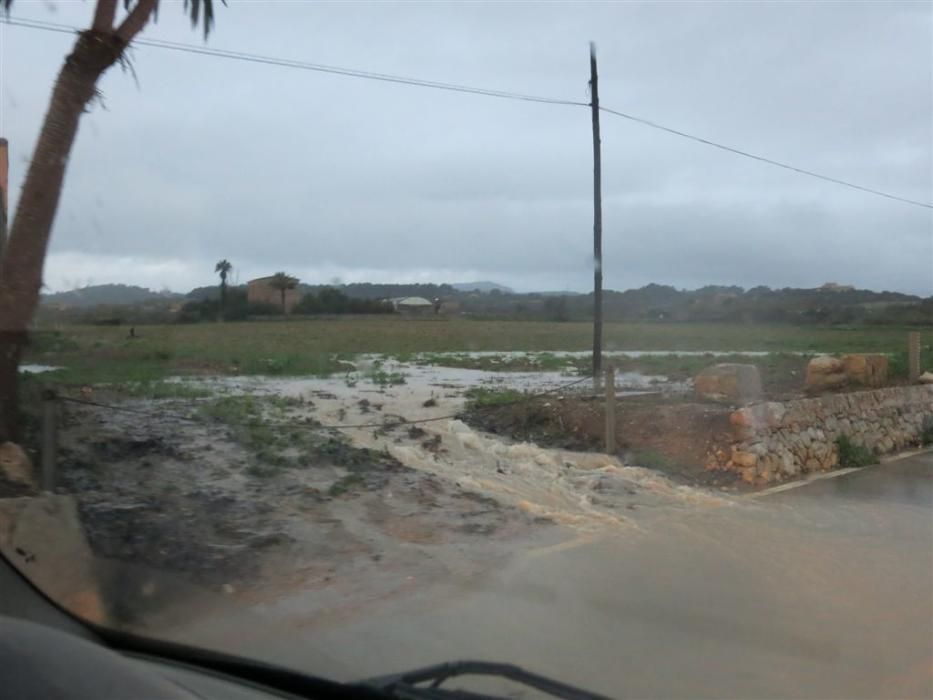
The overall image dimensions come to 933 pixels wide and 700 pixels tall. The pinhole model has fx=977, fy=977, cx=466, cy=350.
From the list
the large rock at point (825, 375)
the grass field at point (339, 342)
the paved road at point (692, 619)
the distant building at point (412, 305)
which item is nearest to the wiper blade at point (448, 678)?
the paved road at point (692, 619)

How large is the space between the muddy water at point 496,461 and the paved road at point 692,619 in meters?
1.05

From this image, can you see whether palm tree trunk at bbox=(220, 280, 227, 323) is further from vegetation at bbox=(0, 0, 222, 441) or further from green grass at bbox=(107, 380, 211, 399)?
vegetation at bbox=(0, 0, 222, 441)

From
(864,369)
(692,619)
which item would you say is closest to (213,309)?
(692,619)

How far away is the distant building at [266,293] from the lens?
46.5ft

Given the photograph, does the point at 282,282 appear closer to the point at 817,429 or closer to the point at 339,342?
the point at 817,429

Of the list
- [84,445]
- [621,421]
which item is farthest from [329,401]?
[84,445]

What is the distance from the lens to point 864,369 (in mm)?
16984

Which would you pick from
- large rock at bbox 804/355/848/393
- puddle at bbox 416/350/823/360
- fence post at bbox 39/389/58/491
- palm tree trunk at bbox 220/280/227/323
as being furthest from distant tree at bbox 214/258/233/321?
puddle at bbox 416/350/823/360

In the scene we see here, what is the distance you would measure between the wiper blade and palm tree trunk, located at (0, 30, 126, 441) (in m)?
5.69

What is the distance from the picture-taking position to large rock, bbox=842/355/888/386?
55.1ft

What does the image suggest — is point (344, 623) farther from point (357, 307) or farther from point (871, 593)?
point (357, 307)

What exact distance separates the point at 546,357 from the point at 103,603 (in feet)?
83.5

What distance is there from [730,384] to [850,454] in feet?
7.97

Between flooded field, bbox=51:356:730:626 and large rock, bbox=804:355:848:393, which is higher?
large rock, bbox=804:355:848:393
